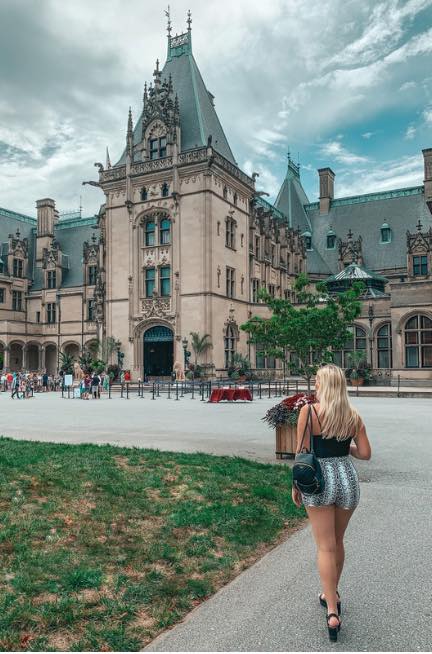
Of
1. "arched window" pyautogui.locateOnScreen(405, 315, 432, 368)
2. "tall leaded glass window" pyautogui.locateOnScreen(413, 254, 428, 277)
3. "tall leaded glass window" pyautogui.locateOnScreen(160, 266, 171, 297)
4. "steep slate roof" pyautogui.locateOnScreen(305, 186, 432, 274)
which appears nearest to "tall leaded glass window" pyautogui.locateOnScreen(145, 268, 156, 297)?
"tall leaded glass window" pyautogui.locateOnScreen(160, 266, 171, 297)

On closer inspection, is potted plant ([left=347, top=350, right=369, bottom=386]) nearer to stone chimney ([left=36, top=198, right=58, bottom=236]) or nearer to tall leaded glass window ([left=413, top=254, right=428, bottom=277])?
tall leaded glass window ([left=413, top=254, right=428, bottom=277])

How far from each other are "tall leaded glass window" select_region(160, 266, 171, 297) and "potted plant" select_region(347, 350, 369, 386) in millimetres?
15842

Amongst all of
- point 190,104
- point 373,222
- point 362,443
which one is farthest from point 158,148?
point 362,443

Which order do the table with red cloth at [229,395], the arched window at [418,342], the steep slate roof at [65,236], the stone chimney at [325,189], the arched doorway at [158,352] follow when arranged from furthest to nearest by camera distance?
the stone chimney at [325,189] < the steep slate roof at [65,236] < the arched doorway at [158,352] < the arched window at [418,342] < the table with red cloth at [229,395]

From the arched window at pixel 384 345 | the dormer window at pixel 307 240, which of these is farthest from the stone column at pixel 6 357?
the arched window at pixel 384 345

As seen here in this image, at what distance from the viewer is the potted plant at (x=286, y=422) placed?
35.9ft

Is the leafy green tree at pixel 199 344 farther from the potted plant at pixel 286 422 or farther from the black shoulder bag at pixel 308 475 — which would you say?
the black shoulder bag at pixel 308 475

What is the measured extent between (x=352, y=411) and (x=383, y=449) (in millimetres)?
8554

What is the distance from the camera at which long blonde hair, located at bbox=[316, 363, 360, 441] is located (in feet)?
14.4

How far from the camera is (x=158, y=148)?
156 feet

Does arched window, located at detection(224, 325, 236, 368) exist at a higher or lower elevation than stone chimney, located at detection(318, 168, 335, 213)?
lower

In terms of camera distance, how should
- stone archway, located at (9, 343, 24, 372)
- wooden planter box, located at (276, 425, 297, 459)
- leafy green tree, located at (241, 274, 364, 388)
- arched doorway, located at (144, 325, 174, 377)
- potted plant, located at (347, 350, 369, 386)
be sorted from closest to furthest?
wooden planter box, located at (276, 425, 297, 459) < leafy green tree, located at (241, 274, 364, 388) < potted plant, located at (347, 350, 369, 386) < arched doorway, located at (144, 325, 174, 377) < stone archway, located at (9, 343, 24, 372)

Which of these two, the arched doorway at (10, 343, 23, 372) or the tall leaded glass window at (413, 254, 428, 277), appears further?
the arched doorway at (10, 343, 23, 372)

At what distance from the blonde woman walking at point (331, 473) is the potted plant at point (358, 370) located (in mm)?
35730
